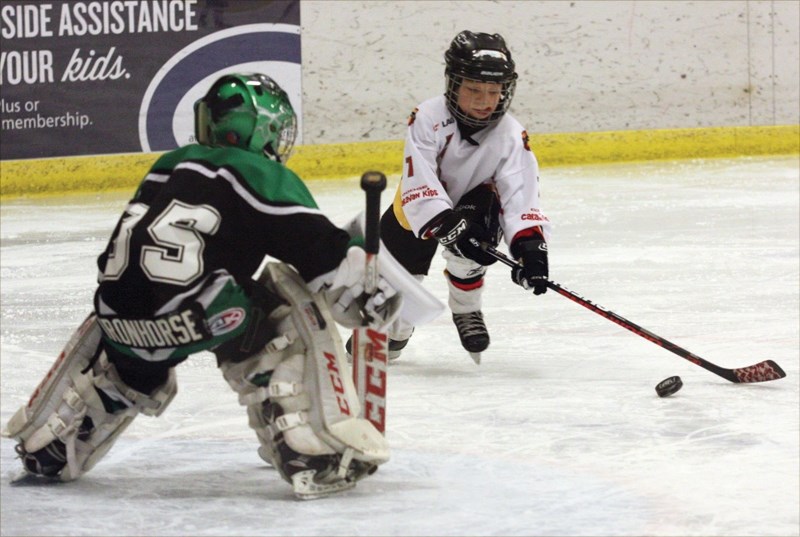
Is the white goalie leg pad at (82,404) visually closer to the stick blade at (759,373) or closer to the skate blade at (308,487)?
the skate blade at (308,487)

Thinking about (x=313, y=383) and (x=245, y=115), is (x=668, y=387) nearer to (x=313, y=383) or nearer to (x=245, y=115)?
(x=313, y=383)

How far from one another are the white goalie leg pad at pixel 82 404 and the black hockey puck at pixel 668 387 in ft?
4.34

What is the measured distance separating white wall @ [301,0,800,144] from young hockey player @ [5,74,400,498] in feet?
14.6

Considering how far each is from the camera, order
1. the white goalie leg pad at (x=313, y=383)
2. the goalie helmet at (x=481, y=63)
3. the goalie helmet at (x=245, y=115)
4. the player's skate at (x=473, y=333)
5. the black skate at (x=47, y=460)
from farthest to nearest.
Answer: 1. the player's skate at (x=473, y=333)
2. the goalie helmet at (x=481, y=63)
3. the black skate at (x=47, y=460)
4. the white goalie leg pad at (x=313, y=383)
5. the goalie helmet at (x=245, y=115)

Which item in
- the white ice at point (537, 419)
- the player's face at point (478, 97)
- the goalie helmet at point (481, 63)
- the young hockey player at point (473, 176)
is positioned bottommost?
the white ice at point (537, 419)

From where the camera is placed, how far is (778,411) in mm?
3197

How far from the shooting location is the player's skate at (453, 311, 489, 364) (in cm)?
365

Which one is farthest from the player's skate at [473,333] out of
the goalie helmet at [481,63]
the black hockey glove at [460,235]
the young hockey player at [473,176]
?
the goalie helmet at [481,63]

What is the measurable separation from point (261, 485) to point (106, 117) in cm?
429

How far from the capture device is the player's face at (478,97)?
3.33 metres

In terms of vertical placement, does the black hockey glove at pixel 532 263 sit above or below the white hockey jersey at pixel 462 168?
below

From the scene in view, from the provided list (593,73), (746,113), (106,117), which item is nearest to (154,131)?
(106,117)

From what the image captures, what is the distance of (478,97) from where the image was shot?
3365 millimetres

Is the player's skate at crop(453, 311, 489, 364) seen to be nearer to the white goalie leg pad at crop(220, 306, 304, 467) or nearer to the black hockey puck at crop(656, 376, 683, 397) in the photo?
the black hockey puck at crop(656, 376, 683, 397)
